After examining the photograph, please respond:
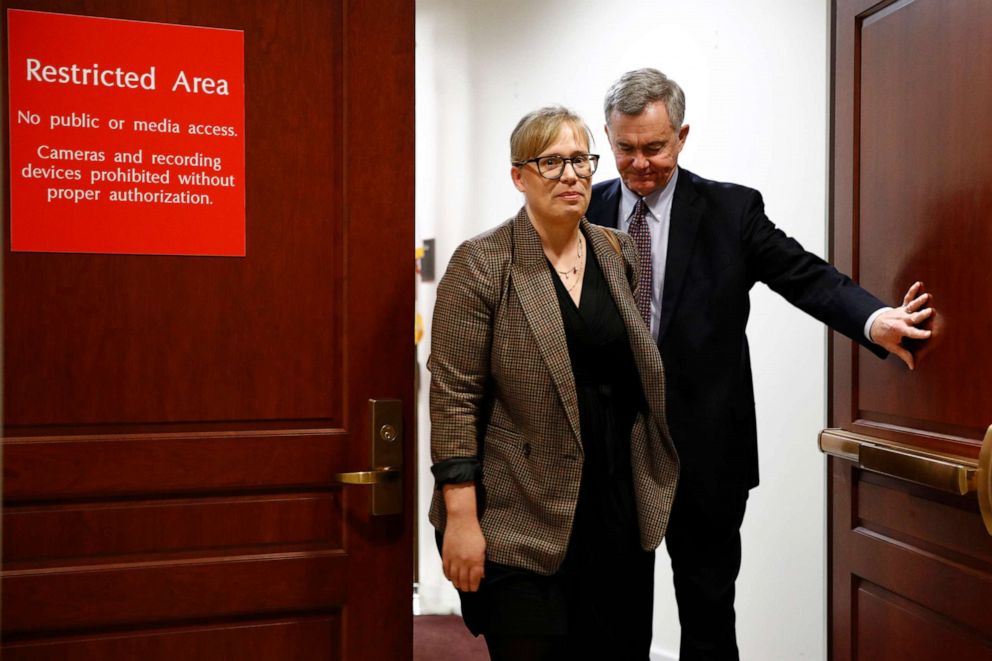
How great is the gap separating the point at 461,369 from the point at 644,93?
813 mm

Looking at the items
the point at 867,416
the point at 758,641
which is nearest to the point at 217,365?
the point at 867,416

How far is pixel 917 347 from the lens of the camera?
6.33 ft

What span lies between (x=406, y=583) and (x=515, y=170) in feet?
2.81

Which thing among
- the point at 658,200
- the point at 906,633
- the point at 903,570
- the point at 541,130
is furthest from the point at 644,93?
the point at 906,633

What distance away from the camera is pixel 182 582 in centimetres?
180

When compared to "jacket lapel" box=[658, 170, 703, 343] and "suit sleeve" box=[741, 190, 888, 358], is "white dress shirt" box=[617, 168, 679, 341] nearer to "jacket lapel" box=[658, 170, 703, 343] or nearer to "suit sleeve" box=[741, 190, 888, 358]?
"jacket lapel" box=[658, 170, 703, 343]

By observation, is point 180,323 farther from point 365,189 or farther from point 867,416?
point 867,416

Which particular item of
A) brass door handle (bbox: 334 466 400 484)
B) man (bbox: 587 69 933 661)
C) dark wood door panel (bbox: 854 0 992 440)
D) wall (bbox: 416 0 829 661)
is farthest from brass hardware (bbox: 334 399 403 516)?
wall (bbox: 416 0 829 661)

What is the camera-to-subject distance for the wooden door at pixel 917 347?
5.80 feet

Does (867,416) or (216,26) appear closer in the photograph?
(216,26)

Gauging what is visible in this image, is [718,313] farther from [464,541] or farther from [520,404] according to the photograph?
[464,541]

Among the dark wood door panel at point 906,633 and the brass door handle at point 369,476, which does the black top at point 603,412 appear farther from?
the dark wood door panel at point 906,633

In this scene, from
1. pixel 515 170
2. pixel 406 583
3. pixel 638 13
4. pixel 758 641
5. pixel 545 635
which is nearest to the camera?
pixel 545 635

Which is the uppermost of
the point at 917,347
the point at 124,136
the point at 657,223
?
the point at 124,136
